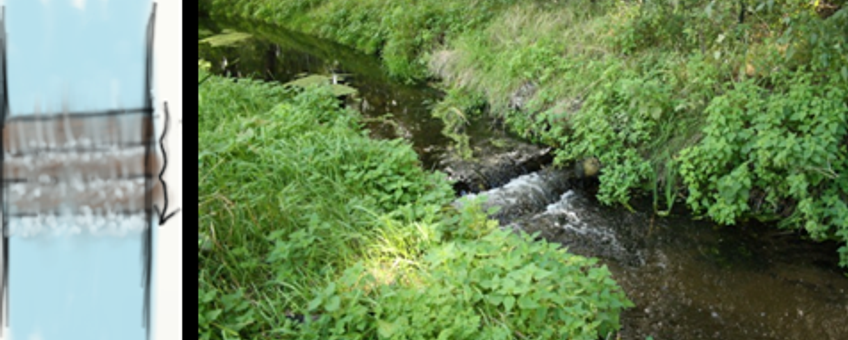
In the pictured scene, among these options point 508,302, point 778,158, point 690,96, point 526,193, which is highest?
point 690,96

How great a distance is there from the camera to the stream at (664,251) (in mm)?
3816

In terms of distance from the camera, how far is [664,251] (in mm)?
4652

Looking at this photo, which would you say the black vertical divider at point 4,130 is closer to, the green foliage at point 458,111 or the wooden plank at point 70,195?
the wooden plank at point 70,195

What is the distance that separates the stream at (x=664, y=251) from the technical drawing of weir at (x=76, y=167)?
3162 mm

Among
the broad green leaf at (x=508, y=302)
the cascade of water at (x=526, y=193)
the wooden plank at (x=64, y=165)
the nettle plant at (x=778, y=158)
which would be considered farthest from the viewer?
the cascade of water at (x=526, y=193)

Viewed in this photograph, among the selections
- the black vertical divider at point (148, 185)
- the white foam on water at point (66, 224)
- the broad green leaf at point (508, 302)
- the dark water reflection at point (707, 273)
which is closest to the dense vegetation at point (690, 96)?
the dark water reflection at point (707, 273)

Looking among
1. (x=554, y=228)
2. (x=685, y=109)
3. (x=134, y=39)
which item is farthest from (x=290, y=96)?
(x=134, y=39)

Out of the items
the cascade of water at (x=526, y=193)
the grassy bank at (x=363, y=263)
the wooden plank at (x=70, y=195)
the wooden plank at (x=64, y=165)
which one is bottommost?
the cascade of water at (x=526, y=193)

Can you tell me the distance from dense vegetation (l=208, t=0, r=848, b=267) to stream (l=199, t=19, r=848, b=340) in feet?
0.68

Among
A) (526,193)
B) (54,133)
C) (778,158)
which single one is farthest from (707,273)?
(54,133)

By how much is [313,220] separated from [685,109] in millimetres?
3606

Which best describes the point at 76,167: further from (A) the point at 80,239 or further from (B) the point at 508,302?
(B) the point at 508,302

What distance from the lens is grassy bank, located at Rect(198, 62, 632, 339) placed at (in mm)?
2818

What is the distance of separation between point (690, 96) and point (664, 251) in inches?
62.0
